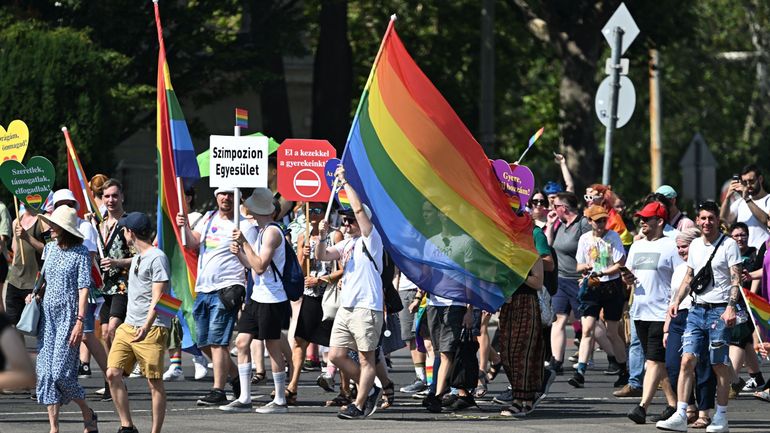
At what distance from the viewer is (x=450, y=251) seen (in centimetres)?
1209

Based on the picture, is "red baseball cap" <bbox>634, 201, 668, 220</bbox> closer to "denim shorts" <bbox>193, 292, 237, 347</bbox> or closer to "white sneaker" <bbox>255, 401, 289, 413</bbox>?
"white sneaker" <bbox>255, 401, 289, 413</bbox>

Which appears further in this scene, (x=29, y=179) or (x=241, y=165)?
(x=29, y=179)

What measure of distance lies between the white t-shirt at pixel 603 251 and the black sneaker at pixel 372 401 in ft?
11.9

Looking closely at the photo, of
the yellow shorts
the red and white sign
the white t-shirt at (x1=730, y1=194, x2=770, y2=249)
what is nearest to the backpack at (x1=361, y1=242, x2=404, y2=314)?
the red and white sign

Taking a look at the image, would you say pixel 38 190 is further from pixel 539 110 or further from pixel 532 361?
pixel 539 110

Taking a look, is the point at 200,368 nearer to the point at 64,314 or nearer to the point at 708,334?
the point at 64,314

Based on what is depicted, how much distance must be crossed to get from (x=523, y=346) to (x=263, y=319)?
1.96 m

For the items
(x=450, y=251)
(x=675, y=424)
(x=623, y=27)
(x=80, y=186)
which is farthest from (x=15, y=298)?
(x=623, y=27)

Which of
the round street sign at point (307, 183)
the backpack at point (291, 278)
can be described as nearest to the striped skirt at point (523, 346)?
the backpack at point (291, 278)

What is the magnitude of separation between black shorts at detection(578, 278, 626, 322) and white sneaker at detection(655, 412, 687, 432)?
12.3 feet

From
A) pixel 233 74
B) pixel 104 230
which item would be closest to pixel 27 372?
pixel 104 230

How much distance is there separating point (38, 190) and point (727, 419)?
231 inches

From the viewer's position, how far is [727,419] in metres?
12.0

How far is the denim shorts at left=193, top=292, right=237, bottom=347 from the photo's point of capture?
496 inches
